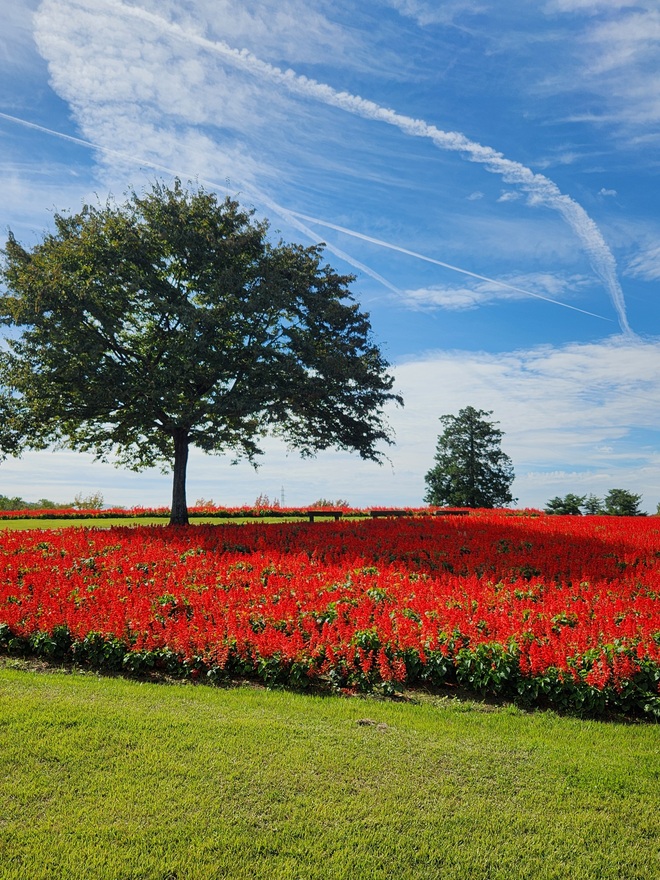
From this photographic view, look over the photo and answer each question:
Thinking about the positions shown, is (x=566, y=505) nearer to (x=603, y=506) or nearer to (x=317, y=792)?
(x=603, y=506)

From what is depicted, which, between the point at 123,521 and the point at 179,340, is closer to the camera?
the point at 179,340

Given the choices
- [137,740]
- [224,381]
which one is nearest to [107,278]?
[224,381]

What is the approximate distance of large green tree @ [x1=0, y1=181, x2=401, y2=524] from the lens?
2148cm

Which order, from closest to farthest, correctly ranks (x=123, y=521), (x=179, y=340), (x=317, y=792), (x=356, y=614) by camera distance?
(x=317, y=792) → (x=356, y=614) → (x=179, y=340) → (x=123, y=521)

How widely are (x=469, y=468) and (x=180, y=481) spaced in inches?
1101

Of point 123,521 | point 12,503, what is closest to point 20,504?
point 12,503

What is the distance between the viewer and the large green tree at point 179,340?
21.5m

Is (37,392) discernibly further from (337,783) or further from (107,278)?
(337,783)

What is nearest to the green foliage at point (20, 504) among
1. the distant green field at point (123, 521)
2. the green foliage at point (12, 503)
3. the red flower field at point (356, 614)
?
the green foliage at point (12, 503)

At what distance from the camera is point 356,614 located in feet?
27.9

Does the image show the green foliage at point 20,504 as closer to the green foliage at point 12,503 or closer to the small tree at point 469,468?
the green foliage at point 12,503

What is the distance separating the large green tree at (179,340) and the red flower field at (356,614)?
28.2 feet

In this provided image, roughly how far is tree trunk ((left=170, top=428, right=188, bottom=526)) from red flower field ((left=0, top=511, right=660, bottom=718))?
8105mm

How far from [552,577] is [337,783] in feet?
26.3
